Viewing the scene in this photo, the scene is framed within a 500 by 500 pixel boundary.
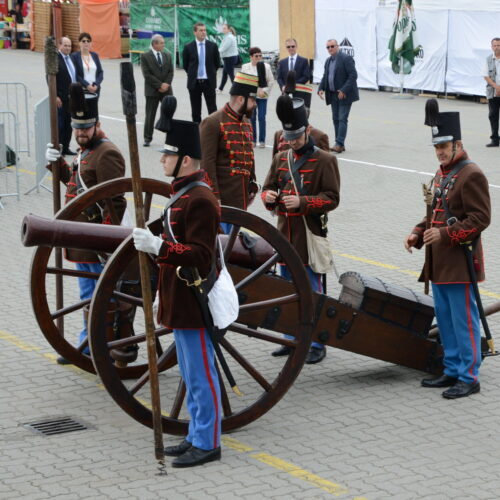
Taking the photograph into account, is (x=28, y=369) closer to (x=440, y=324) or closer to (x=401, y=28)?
(x=440, y=324)

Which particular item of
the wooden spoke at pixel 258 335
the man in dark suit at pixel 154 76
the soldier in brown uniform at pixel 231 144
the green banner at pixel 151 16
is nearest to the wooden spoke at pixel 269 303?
the wooden spoke at pixel 258 335

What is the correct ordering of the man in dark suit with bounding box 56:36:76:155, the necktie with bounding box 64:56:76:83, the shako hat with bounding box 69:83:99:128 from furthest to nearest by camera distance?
the necktie with bounding box 64:56:76:83 < the man in dark suit with bounding box 56:36:76:155 < the shako hat with bounding box 69:83:99:128

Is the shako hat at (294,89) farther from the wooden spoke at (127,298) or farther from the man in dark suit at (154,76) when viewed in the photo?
the man in dark suit at (154,76)

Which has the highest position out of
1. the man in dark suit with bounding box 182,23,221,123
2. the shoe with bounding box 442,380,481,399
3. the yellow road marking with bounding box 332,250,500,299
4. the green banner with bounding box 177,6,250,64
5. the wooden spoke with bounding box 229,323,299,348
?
the green banner with bounding box 177,6,250,64

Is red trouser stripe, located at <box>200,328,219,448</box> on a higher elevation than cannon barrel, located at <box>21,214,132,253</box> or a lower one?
lower

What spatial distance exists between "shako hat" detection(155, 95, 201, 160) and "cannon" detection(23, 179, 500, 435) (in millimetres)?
496

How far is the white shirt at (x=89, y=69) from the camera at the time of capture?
54.0ft

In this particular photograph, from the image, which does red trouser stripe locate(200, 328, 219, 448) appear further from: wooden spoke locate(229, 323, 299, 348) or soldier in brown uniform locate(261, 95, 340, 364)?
soldier in brown uniform locate(261, 95, 340, 364)

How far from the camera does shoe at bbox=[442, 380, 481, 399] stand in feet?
22.4

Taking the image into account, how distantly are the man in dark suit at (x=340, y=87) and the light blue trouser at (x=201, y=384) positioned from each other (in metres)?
11.7

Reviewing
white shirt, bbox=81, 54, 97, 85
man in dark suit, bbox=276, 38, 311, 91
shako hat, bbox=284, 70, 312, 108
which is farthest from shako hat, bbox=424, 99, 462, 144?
man in dark suit, bbox=276, 38, 311, 91

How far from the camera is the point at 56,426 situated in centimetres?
641

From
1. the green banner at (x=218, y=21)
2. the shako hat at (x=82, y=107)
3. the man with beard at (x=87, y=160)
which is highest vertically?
the green banner at (x=218, y=21)

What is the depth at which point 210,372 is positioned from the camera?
576 cm
